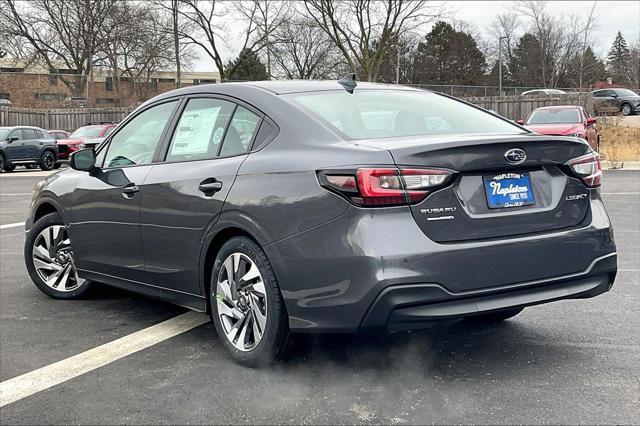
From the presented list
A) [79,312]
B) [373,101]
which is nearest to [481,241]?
[373,101]

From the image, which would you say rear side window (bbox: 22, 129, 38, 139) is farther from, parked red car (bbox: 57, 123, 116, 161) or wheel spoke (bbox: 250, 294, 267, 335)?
wheel spoke (bbox: 250, 294, 267, 335)

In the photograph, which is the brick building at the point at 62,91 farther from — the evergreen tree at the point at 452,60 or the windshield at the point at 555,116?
the evergreen tree at the point at 452,60

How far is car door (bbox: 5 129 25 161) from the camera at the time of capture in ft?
76.6

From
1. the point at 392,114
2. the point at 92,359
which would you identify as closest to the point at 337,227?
the point at 392,114

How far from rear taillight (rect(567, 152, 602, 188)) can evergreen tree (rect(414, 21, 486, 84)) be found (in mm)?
75559

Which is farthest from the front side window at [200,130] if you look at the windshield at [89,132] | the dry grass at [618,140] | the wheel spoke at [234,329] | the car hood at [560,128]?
the windshield at [89,132]

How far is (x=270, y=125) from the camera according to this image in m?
3.83

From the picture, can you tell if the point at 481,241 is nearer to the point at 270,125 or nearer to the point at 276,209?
the point at 276,209

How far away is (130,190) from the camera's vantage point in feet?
14.9

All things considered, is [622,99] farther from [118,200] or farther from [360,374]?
[360,374]

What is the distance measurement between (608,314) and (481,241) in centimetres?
190

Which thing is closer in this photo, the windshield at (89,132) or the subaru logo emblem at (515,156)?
the subaru logo emblem at (515,156)

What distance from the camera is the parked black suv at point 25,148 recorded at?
23.4 meters

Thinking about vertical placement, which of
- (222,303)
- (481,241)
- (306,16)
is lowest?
(222,303)
